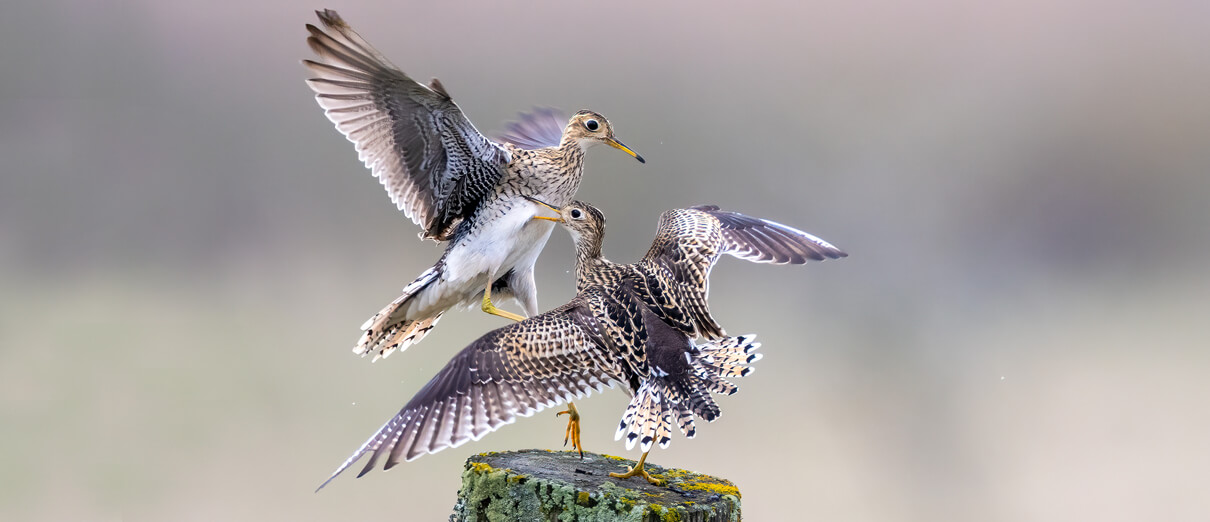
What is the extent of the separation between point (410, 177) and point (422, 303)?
0.52 meters

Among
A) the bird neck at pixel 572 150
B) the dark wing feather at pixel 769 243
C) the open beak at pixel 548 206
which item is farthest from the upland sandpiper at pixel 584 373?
the bird neck at pixel 572 150

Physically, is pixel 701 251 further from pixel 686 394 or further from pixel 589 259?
pixel 686 394

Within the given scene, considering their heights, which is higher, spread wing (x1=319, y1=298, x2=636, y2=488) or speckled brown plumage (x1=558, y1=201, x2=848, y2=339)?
speckled brown plumage (x1=558, y1=201, x2=848, y2=339)

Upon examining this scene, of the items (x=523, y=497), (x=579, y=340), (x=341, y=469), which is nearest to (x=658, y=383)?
(x=579, y=340)

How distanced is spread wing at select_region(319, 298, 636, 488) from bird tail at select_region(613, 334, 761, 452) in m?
0.15

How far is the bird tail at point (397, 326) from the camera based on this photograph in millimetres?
3916

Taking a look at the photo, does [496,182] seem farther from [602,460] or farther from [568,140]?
[602,460]

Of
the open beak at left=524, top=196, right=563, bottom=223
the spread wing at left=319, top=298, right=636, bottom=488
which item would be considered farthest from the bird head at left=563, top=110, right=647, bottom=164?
the spread wing at left=319, top=298, right=636, bottom=488

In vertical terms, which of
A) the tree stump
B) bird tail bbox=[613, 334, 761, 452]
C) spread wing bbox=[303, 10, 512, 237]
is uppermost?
spread wing bbox=[303, 10, 512, 237]

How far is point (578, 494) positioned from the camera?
8.79ft

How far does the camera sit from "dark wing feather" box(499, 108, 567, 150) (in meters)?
4.78

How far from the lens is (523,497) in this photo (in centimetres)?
274

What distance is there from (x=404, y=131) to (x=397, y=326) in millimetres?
851

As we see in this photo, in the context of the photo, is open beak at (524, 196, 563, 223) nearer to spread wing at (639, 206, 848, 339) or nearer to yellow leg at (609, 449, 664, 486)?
spread wing at (639, 206, 848, 339)
